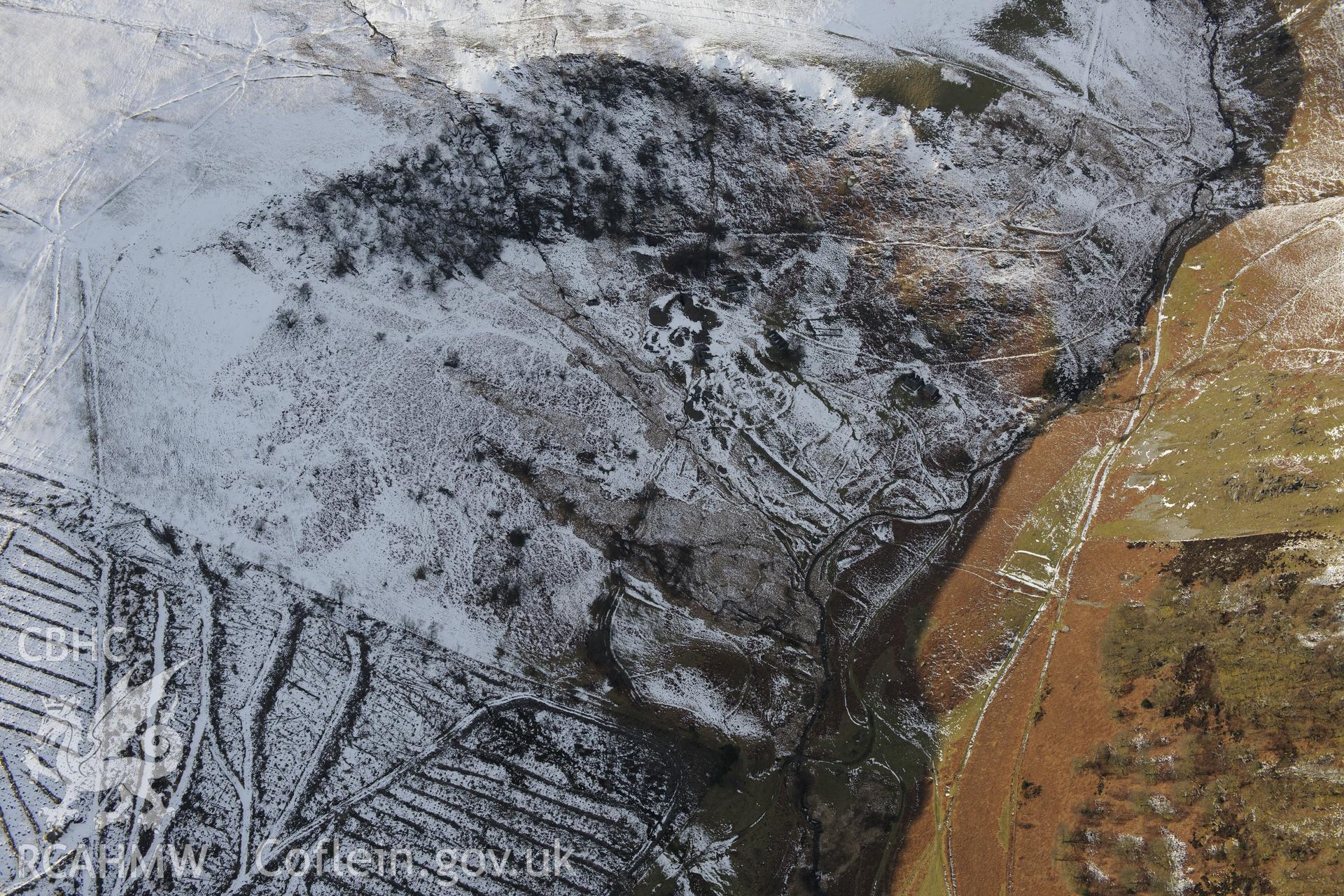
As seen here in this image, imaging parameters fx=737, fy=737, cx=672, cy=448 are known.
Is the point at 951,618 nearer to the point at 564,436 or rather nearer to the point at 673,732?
the point at 673,732

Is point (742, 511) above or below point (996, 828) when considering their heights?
above

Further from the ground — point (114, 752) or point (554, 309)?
point (554, 309)

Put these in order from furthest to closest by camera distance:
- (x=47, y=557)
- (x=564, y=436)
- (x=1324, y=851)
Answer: (x=564, y=436) < (x=47, y=557) < (x=1324, y=851)

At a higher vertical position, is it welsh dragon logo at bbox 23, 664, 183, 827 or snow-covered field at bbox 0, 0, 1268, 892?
snow-covered field at bbox 0, 0, 1268, 892

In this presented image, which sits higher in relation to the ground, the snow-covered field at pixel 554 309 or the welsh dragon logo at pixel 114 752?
the snow-covered field at pixel 554 309

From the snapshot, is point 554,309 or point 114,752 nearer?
point 114,752

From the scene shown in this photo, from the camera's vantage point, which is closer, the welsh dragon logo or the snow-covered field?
the welsh dragon logo

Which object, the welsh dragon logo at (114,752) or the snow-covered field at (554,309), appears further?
the snow-covered field at (554,309)

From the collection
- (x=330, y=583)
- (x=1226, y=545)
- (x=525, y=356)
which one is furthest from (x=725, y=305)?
(x=1226, y=545)
